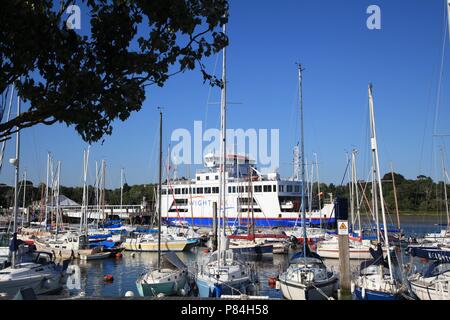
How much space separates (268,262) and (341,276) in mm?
14624

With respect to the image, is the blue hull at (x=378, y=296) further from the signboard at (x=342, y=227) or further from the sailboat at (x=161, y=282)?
the sailboat at (x=161, y=282)

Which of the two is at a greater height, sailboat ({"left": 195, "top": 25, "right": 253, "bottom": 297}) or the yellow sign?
the yellow sign

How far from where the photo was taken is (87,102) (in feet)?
20.3

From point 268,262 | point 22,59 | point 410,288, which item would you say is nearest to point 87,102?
point 22,59

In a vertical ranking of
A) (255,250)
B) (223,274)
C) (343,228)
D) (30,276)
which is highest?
(343,228)

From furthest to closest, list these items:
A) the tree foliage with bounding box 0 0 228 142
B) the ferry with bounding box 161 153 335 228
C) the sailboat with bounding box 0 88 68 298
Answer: the ferry with bounding box 161 153 335 228 → the sailboat with bounding box 0 88 68 298 → the tree foliage with bounding box 0 0 228 142

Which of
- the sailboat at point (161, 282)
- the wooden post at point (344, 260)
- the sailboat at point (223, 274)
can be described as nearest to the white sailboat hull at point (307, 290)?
the wooden post at point (344, 260)

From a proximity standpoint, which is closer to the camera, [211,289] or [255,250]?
[211,289]

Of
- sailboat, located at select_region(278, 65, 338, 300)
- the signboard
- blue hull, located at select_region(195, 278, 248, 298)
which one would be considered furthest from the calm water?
blue hull, located at select_region(195, 278, 248, 298)

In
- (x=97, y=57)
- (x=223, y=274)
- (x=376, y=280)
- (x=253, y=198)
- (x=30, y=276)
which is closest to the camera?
(x=97, y=57)

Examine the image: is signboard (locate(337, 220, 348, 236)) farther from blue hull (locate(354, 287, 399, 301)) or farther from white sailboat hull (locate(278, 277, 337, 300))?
blue hull (locate(354, 287, 399, 301))

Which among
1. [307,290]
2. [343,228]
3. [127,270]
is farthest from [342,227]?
[127,270]

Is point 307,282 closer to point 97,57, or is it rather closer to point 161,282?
point 161,282
